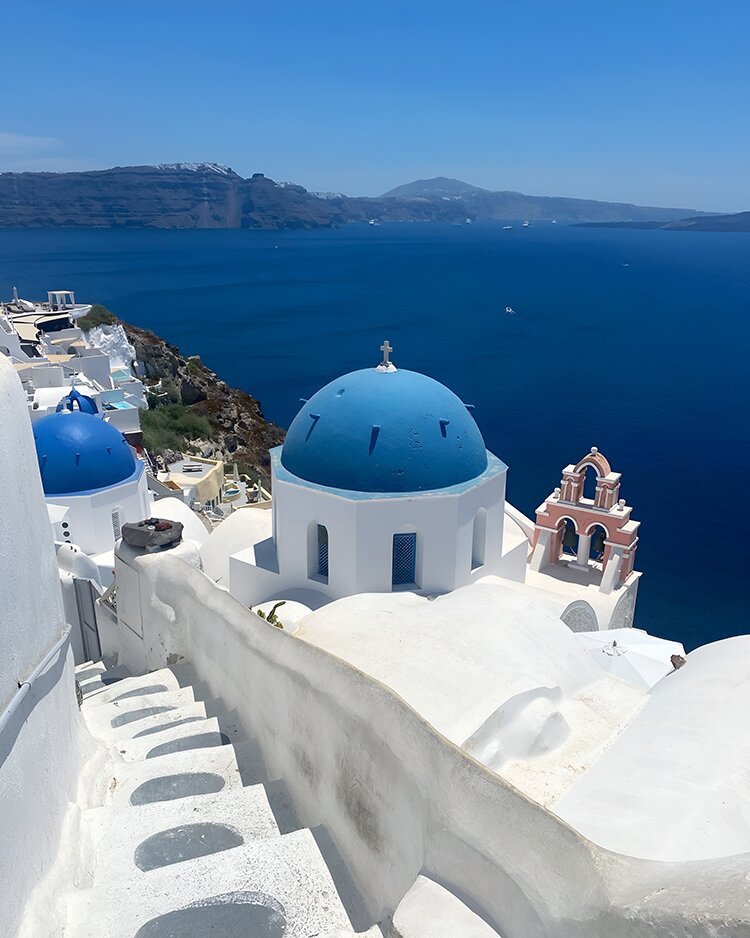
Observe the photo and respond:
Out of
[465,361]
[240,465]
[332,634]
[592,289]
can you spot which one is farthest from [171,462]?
[592,289]

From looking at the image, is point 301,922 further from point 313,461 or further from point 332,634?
point 313,461

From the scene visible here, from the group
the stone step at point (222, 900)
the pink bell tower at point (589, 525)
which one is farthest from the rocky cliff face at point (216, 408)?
the stone step at point (222, 900)

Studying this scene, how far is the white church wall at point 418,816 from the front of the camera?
7.61 feet

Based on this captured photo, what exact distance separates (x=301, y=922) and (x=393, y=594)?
6177mm

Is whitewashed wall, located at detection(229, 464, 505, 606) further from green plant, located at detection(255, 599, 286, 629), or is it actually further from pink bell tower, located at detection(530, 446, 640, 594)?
pink bell tower, located at detection(530, 446, 640, 594)

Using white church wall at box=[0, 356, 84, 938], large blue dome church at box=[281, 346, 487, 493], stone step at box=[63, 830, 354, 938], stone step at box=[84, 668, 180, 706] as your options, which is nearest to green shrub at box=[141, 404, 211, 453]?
large blue dome church at box=[281, 346, 487, 493]

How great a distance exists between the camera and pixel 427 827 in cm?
317

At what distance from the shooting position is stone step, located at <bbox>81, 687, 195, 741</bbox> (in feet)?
17.8

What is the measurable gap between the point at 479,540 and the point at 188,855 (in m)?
7.37

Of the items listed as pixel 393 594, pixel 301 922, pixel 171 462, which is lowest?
pixel 171 462

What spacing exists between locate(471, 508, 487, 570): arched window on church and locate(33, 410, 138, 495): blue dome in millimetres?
7006

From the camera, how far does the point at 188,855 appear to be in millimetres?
3650

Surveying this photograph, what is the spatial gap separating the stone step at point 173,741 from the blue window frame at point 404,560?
495 centimetres

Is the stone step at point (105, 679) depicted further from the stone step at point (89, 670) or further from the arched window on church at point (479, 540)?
the arched window on church at point (479, 540)
